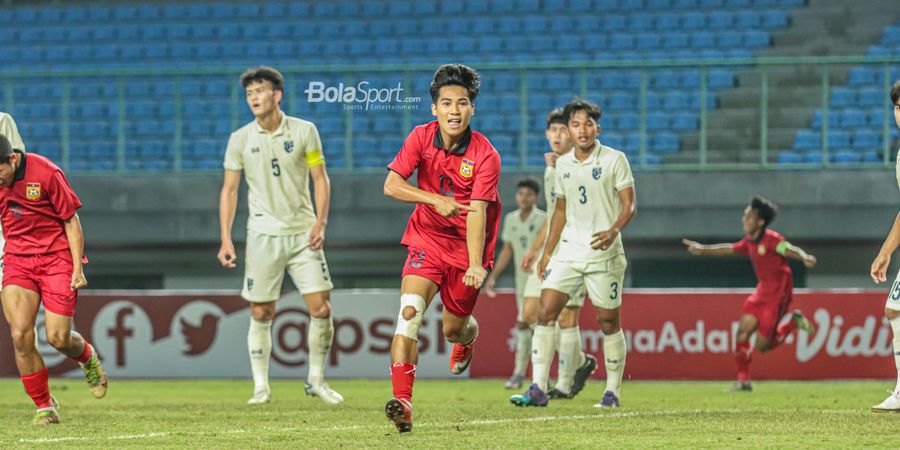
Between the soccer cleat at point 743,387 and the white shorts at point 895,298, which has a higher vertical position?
the white shorts at point 895,298

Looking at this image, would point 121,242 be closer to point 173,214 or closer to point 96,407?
point 173,214

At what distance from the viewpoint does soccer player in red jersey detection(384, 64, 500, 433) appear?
727cm

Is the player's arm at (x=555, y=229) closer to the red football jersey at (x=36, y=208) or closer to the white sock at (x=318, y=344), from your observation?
the white sock at (x=318, y=344)

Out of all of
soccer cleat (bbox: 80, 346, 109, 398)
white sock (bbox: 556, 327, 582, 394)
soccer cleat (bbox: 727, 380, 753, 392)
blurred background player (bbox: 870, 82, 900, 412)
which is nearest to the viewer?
blurred background player (bbox: 870, 82, 900, 412)

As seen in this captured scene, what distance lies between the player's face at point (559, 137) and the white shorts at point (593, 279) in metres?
1.41

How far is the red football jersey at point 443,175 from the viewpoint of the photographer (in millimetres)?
7496

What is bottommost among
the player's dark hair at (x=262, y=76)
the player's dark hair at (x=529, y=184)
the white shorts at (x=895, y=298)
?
the white shorts at (x=895, y=298)

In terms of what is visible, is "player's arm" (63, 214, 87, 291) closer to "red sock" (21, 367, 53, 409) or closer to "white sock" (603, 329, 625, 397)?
"red sock" (21, 367, 53, 409)

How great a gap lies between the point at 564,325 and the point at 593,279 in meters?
0.90

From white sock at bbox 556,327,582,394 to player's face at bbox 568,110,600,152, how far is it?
150 centimetres

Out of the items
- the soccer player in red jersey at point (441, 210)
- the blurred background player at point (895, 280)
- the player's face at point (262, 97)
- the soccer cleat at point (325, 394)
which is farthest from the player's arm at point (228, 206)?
the blurred background player at point (895, 280)

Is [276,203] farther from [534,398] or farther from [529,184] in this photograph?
[529,184]

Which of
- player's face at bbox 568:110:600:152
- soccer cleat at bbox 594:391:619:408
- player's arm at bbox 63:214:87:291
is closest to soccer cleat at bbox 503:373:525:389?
soccer cleat at bbox 594:391:619:408

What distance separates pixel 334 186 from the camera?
56.1 ft
